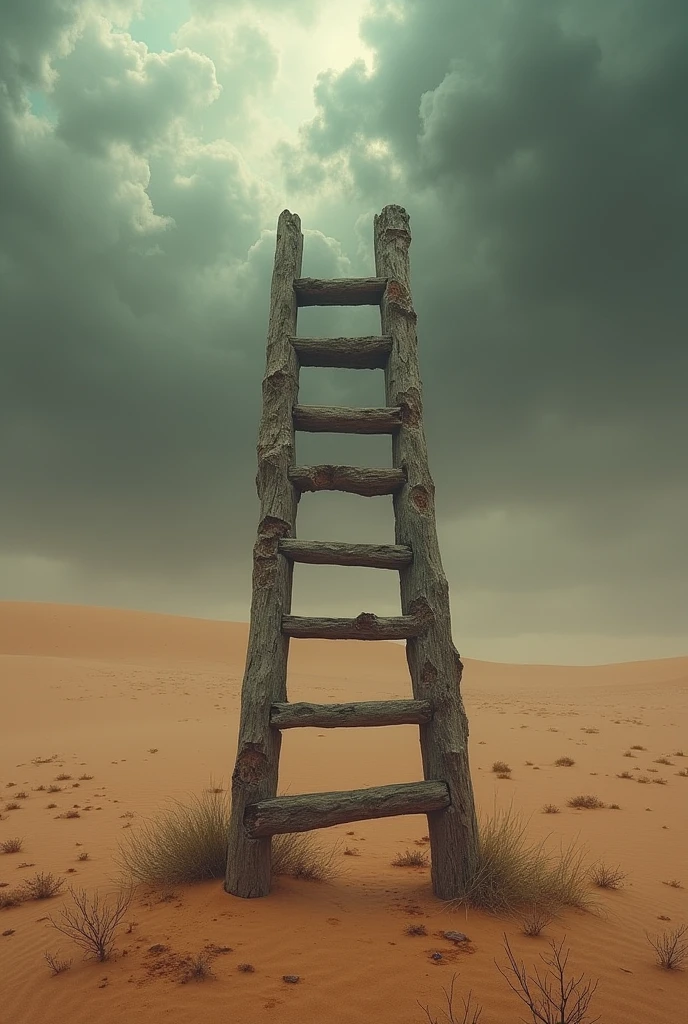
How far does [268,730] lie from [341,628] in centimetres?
98

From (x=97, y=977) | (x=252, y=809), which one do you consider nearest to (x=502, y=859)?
(x=252, y=809)

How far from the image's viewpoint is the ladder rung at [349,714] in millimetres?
4574

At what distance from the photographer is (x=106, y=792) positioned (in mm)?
9938

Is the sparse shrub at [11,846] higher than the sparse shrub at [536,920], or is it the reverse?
the sparse shrub at [536,920]

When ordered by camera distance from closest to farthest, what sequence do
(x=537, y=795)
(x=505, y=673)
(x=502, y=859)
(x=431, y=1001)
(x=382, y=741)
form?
(x=431, y=1001)
(x=502, y=859)
(x=537, y=795)
(x=382, y=741)
(x=505, y=673)

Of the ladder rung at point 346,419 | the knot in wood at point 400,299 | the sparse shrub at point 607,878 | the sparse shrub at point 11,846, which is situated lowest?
the sparse shrub at point 11,846

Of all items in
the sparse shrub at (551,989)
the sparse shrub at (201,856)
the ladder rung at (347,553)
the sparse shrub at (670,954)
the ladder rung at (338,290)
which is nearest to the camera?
the sparse shrub at (551,989)

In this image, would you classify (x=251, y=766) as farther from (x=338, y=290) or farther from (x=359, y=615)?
(x=338, y=290)

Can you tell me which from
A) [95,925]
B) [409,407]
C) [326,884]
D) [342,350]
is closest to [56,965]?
[95,925]

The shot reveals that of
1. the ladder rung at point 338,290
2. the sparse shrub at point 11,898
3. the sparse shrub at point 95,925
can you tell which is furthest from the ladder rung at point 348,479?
the sparse shrub at point 11,898

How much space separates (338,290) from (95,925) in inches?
Result: 232

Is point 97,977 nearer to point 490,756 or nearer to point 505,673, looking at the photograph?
point 490,756

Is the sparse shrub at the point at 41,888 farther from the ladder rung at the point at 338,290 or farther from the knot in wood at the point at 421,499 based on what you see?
the ladder rung at the point at 338,290

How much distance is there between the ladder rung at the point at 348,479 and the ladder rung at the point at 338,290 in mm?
2094
